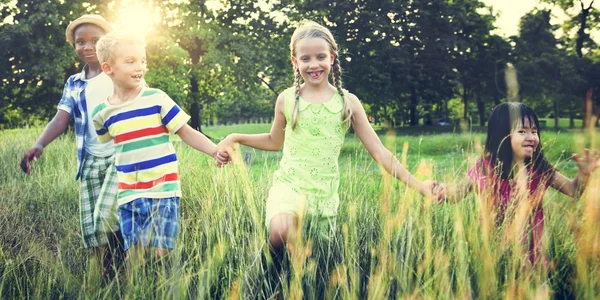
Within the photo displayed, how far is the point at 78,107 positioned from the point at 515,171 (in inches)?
108

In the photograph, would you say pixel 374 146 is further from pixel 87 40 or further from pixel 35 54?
pixel 35 54

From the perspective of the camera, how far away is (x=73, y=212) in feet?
14.6

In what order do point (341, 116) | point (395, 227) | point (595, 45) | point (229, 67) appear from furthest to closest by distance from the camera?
point (595, 45), point (229, 67), point (341, 116), point (395, 227)

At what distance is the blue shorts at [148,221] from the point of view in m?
2.54

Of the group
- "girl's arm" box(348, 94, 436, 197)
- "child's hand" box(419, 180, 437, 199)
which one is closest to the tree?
"girl's arm" box(348, 94, 436, 197)

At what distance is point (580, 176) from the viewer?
257cm

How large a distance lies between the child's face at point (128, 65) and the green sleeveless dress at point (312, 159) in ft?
2.64

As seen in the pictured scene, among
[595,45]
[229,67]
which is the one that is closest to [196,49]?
[229,67]

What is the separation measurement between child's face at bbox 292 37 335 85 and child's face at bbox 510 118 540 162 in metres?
1.12

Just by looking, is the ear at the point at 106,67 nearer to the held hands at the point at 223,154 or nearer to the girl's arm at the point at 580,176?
the held hands at the point at 223,154

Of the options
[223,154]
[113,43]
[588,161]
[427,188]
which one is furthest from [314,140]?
[588,161]

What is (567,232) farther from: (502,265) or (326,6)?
(326,6)

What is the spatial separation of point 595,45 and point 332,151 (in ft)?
127

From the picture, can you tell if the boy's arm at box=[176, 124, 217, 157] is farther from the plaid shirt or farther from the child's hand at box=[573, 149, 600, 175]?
the child's hand at box=[573, 149, 600, 175]
